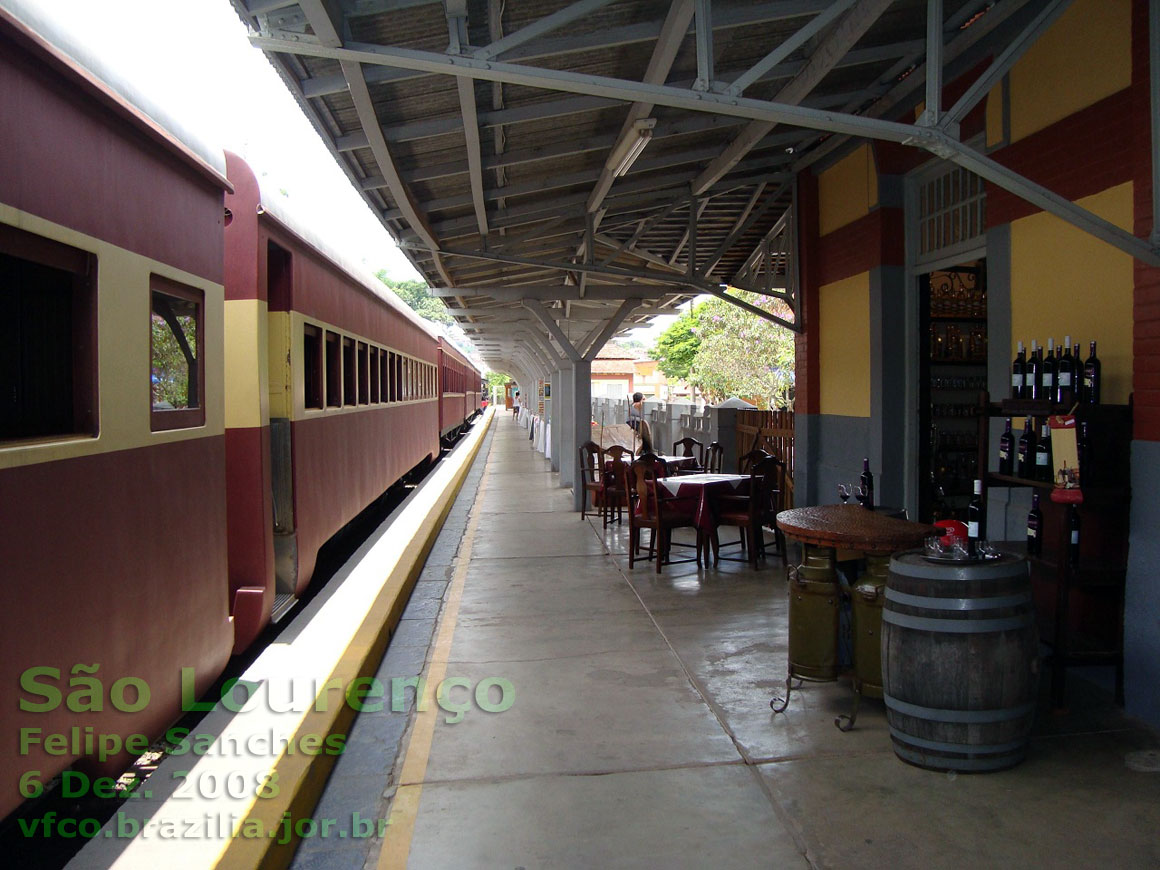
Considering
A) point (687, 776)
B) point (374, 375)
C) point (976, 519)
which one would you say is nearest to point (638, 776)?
point (687, 776)

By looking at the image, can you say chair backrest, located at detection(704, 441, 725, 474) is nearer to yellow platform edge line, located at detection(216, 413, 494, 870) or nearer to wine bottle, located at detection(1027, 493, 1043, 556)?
yellow platform edge line, located at detection(216, 413, 494, 870)

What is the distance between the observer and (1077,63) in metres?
4.91

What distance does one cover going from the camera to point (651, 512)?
7.96 m

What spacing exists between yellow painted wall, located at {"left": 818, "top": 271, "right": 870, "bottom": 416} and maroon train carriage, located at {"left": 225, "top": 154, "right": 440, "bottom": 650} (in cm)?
456

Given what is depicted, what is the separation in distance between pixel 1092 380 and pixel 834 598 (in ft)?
5.63

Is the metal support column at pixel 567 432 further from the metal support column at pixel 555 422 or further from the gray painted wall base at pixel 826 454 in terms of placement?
the gray painted wall base at pixel 826 454

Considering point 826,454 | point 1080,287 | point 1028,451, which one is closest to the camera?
point 1028,451

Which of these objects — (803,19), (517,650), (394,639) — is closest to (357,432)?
(394,639)

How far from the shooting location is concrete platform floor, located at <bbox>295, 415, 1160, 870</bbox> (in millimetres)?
3127

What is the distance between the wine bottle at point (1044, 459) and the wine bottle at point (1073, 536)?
8.3 inches

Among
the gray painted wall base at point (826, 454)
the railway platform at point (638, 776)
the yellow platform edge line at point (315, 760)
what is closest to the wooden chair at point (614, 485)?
the gray painted wall base at point (826, 454)

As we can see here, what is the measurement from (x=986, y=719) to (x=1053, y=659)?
0.98 metres

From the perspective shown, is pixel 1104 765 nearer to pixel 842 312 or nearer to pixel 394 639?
pixel 394 639

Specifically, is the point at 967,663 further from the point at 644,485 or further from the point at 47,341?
the point at 644,485
